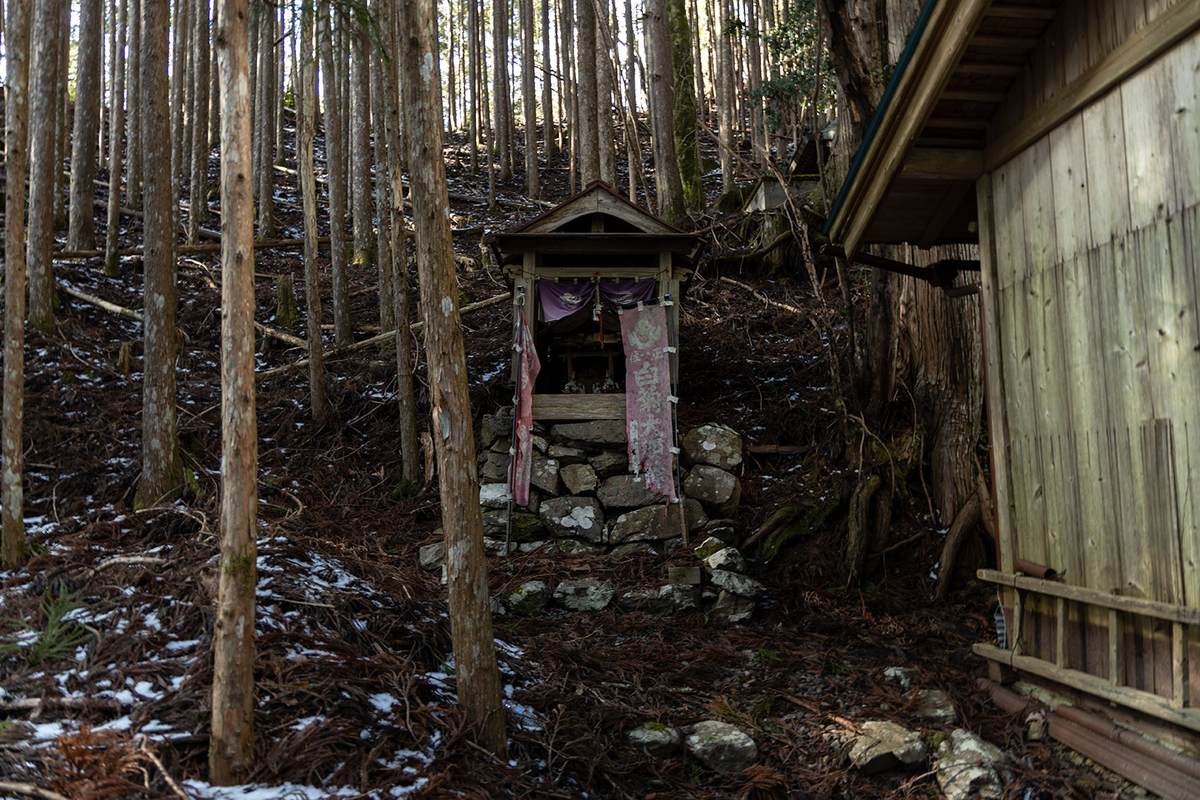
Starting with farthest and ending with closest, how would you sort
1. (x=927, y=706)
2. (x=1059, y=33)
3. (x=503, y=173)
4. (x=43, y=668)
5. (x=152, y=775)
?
(x=503, y=173) → (x=927, y=706) → (x=1059, y=33) → (x=43, y=668) → (x=152, y=775)

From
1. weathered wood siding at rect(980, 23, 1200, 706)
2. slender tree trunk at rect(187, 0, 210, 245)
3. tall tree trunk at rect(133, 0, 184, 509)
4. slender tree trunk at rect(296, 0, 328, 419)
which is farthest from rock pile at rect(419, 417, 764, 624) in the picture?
slender tree trunk at rect(187, 0, 210, 245)

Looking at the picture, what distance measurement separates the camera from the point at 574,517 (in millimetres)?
9109

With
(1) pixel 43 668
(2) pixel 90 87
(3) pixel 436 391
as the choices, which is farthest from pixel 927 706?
(2) pixel 90 87

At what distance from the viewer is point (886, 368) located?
8.29m

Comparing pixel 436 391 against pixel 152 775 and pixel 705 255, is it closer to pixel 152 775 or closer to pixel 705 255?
pixel 152 775

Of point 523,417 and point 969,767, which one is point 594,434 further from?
point 969,767

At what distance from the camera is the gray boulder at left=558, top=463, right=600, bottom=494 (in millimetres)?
9297

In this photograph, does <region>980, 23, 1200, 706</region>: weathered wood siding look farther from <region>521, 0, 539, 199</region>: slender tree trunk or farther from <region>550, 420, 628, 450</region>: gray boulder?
<region>521, 0, 539, 199</region>: slender tree trunk

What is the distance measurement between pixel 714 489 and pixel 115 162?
14470 millimetres

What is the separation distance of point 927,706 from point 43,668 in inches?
199

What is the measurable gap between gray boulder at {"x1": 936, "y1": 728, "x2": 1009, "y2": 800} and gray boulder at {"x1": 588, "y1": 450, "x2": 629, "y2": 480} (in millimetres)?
5267

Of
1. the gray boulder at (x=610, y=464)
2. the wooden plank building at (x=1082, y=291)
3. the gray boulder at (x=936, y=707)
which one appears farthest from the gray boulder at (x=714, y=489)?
the wooden plank building at (x=1082, y=291)

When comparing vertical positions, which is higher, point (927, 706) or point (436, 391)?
point (436, 391)

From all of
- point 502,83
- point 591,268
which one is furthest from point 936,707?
point 502,83
